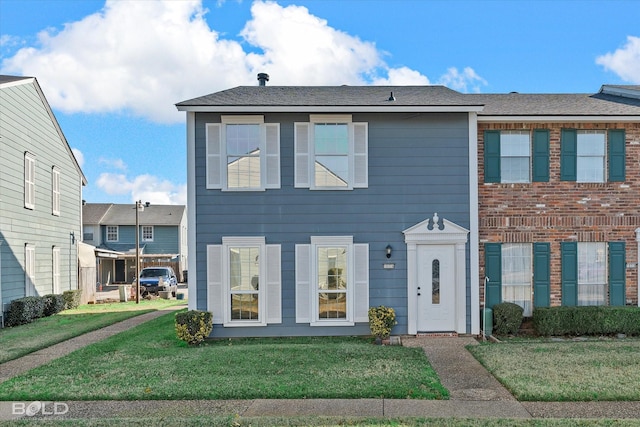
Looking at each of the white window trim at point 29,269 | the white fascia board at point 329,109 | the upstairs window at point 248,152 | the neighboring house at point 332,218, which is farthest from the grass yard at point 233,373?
the white window trim at point 29,269

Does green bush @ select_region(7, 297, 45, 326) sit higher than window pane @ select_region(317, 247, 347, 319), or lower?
lower

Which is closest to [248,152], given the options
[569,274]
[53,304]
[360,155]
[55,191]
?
[360,155]

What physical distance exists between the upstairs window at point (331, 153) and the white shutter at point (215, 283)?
241 centimetres

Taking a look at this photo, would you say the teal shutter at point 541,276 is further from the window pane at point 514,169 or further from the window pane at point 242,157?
the window pane at point 242,157

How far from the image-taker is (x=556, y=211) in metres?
11.4

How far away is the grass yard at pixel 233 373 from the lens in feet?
22.0

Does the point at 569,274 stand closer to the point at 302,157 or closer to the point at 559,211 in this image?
the point at 559,211

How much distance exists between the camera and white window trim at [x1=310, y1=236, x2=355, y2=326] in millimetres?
10820

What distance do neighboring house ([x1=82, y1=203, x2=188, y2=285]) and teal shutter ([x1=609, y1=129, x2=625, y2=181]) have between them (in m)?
29.7

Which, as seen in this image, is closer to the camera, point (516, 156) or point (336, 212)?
point (336, 212)

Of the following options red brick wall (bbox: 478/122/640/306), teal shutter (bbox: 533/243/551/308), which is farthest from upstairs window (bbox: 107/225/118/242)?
teal shutter (bbox: 533/243/551/308)

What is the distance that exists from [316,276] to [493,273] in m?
4.17

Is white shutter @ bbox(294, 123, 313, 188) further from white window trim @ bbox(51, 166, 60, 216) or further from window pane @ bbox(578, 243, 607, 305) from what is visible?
white window trim @ bbox(51, 166, 60, 216)

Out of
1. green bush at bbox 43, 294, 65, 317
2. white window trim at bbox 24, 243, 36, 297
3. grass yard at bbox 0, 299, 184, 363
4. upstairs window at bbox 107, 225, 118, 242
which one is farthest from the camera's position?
upstairs window at bbox 107, 225, 118, 242
